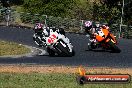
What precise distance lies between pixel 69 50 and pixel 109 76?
14.4 metres

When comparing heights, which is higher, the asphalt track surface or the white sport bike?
the white sport bike

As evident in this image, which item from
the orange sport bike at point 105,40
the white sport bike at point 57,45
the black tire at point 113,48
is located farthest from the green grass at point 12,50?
the black tire at point 113,48

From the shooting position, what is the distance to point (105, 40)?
2555cm

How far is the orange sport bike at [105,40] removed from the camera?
25.5 meters

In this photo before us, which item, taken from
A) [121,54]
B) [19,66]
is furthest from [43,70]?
[121,54]

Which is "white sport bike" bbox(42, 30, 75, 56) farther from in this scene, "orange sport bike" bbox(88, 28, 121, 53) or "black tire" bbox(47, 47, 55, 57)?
"orange sport bike" bbox(88, 28, 121, 53)

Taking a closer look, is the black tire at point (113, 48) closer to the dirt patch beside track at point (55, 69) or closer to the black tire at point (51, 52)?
the black tire at point (51, 52)

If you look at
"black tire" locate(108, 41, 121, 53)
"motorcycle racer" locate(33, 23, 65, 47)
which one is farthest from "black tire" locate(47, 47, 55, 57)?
"black tire" locate(108, 41, 121, 53)

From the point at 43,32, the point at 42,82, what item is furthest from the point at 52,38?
the point at 42,82

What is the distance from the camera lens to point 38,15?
43969 millimetres

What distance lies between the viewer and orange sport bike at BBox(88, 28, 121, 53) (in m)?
25.5

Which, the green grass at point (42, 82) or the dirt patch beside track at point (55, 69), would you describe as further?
the dirt patch beside track at point (55, 69)

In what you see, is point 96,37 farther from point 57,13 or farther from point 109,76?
point 57,13

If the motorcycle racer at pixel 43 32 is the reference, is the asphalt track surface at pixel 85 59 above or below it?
below
